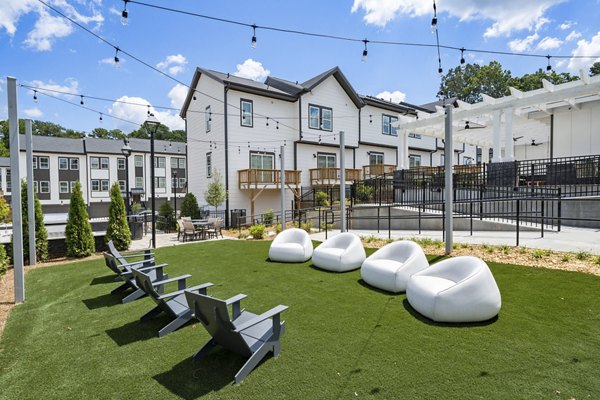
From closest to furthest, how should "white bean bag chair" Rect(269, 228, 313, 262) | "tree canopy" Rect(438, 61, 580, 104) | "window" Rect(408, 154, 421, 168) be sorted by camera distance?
"white bean bag chair" Rect(269, 228, 313, 262)
"window" Rect(408, 154, 421, 168)
"tree canopy" Rect(438, 61, 580, 104)

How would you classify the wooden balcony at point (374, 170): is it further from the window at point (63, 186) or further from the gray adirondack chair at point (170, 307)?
the window at point (63, 186)

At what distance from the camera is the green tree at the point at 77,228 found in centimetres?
955

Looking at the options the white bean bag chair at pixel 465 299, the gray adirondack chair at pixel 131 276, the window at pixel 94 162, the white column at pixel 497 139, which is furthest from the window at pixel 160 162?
the white bean bag chair at pixel 465 299

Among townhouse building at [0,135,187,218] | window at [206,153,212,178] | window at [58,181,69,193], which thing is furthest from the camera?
window at [58,181,69,193]

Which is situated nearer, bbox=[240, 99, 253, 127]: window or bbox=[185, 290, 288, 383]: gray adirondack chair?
bbox=[185, 290, 288, 383]: gray adirondack chair

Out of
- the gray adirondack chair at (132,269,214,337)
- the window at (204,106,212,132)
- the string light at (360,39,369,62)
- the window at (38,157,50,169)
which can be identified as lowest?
the gray adirondack chair at (132,269,214,337)

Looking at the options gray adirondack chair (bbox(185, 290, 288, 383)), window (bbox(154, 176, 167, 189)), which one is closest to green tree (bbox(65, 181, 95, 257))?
gray adirondack chair (bbox(185, 290, 288, 383))

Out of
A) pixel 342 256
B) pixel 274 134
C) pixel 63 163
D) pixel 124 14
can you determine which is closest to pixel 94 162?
pixel 63 163

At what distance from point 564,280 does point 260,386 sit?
5.28 metres

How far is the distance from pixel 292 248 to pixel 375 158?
1875 cm

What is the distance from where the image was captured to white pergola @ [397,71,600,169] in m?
12.6

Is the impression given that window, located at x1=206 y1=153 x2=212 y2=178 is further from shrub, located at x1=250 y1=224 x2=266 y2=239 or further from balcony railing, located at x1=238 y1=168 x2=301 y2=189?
shrub, located at x1=250 y1=224 x2=266 y2=239

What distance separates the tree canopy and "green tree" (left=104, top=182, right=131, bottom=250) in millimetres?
44383

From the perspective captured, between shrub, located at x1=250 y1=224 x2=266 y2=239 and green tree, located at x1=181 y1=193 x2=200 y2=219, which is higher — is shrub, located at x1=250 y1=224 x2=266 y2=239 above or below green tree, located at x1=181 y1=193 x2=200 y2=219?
below
